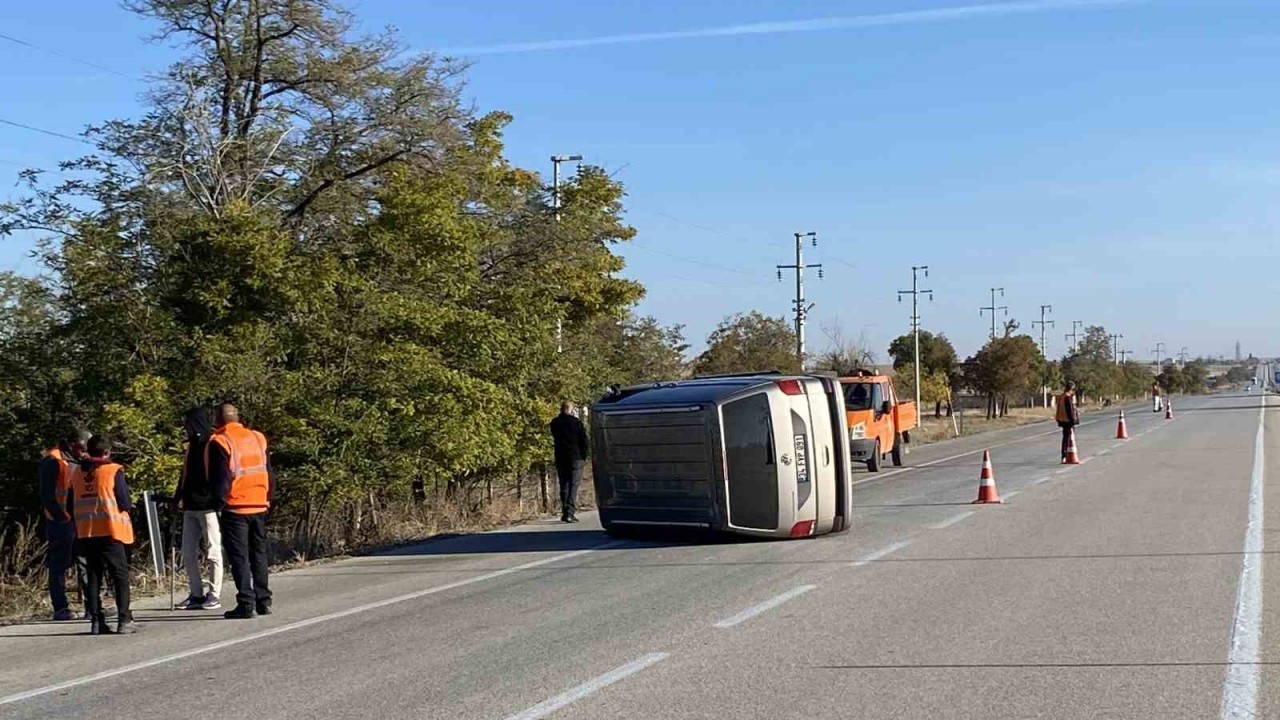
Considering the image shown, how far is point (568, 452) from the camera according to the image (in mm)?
19281

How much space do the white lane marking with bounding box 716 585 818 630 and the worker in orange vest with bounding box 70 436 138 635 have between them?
4.90m

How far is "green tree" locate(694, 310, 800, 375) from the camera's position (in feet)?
153

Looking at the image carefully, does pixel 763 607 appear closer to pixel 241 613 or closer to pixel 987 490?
pixel 241 613

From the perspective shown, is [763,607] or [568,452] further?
[568,452]

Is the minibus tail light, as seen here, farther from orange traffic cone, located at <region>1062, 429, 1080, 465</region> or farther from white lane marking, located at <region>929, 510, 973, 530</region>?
orange traffic cone, located at <region>1062, 429, 1080, 465</region>

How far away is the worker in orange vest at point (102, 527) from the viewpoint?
10.7m

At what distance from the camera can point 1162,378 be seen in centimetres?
16988

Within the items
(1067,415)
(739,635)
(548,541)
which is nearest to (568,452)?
(548,541)

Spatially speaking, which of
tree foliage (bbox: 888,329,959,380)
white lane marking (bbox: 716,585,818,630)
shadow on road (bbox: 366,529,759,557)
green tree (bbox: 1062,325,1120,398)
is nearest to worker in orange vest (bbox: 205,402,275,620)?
white lane marking (bbox: 716,585,818,630)

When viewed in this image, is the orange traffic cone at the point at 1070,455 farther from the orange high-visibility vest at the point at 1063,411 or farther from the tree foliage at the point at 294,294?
the tree foliage at the point at 294,294

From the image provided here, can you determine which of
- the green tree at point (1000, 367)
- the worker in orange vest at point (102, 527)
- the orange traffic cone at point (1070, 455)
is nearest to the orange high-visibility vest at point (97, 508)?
the worker in orange vest at point (102, 527)

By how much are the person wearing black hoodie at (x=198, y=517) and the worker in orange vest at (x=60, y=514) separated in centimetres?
94

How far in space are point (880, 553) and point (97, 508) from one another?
7653 mm

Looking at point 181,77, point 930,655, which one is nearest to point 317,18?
point 181,77
